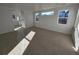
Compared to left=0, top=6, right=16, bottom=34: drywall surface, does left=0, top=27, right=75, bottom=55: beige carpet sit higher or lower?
lower

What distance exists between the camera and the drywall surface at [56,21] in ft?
2.86

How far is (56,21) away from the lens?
94 centimetres

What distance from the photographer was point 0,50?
946 mm

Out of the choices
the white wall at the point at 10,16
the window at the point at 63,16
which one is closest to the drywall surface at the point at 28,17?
the white wall at the point at 10,16

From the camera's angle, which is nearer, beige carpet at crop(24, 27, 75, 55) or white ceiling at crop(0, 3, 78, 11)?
white ceiling at crop(0, 3, 78, 11)

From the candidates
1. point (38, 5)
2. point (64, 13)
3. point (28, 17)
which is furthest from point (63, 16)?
point (28, 17)

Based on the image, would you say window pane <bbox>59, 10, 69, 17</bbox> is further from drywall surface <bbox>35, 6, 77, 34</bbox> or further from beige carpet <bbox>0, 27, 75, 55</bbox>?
beige carpet <bbox>0, 27, 75, 55</bbox>

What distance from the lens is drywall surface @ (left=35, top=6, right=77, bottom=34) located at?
871 millimetres

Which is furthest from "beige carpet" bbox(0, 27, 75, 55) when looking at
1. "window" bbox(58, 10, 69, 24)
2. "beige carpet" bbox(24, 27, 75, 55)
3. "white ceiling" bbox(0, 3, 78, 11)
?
"white ceiling" bbox(0, 3, 78, 11)

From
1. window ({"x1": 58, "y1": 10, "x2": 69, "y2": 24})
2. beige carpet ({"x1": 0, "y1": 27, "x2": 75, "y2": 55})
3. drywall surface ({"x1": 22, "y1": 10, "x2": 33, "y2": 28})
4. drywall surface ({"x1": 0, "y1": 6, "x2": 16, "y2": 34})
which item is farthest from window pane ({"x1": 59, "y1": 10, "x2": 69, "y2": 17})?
drywall surface ({"x1": 0, "y1": 6, "x2": 16, "y2": 34})

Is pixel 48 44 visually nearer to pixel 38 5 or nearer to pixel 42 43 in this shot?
pixel 42 43

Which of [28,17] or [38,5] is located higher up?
[38,5]

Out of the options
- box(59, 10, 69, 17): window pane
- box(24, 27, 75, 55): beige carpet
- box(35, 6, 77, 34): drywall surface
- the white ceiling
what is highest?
the white ceiling

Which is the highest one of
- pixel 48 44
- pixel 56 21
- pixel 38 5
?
pixel 38 5
